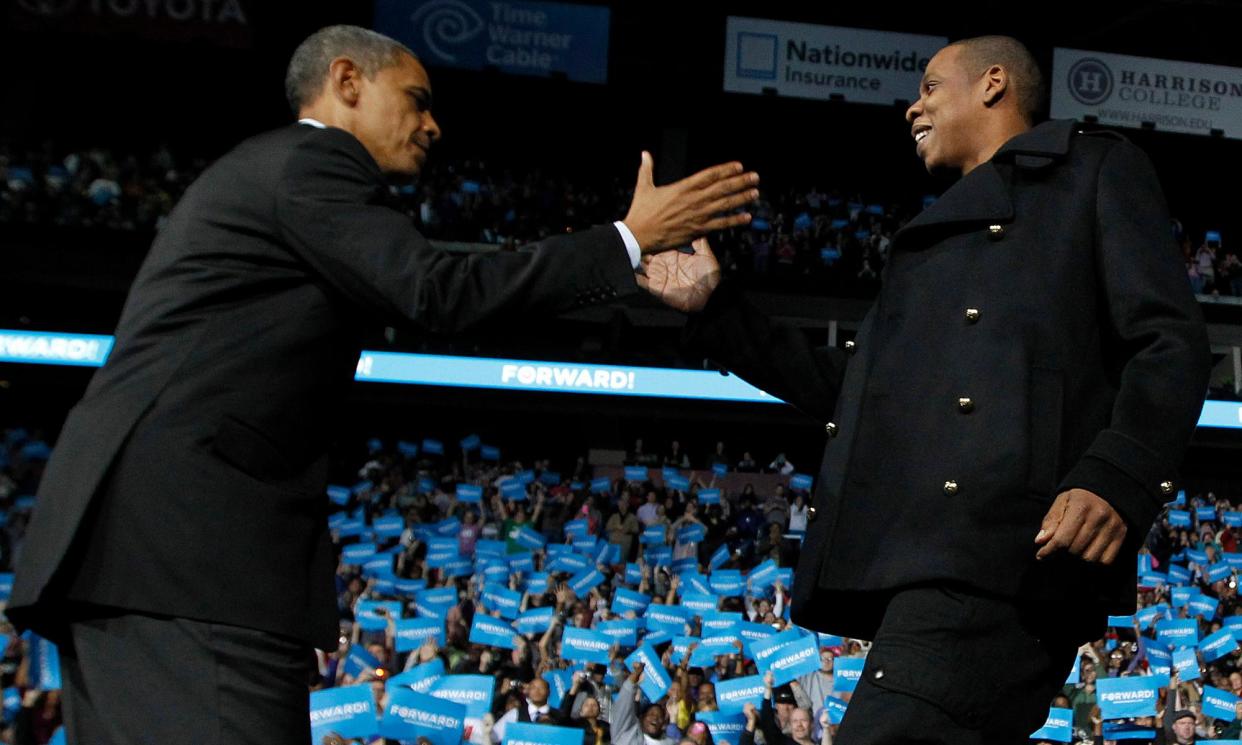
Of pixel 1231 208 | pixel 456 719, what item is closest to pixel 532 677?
pixel 456 719

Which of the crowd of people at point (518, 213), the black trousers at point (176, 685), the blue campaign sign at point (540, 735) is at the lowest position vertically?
the blue campaign sign at point (540, 735)

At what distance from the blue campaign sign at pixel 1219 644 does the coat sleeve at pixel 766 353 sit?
8185mm

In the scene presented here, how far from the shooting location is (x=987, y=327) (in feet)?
7.55

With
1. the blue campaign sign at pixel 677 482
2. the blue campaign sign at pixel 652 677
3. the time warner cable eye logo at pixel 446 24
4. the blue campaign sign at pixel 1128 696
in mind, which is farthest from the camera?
the time warner cable eye logo at pixel 446 24

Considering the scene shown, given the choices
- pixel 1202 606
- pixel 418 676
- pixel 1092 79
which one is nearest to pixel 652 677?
pixel 418 676

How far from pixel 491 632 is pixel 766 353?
6988 millimetres

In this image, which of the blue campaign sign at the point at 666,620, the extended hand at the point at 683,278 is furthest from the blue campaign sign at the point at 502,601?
the extended hand at the point at 683,278

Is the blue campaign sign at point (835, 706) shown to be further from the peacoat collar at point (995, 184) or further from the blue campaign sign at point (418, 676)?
the peacoat collar at point (995, 184)

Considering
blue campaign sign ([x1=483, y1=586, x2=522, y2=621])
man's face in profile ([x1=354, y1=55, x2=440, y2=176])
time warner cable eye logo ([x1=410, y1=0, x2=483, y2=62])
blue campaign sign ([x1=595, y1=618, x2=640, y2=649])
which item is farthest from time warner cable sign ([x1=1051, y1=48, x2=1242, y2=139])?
man's face in profile ([x1=354, y1=55, x2=440, y2=176])

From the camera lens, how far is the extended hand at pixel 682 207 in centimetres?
246

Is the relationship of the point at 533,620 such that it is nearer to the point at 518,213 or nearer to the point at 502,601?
the point at 502,601

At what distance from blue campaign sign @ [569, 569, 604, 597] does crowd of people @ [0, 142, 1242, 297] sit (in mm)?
9422

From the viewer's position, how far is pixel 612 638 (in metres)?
9.22

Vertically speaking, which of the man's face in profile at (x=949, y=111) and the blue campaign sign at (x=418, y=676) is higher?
the man's face in profile at (x=949, y=111)
